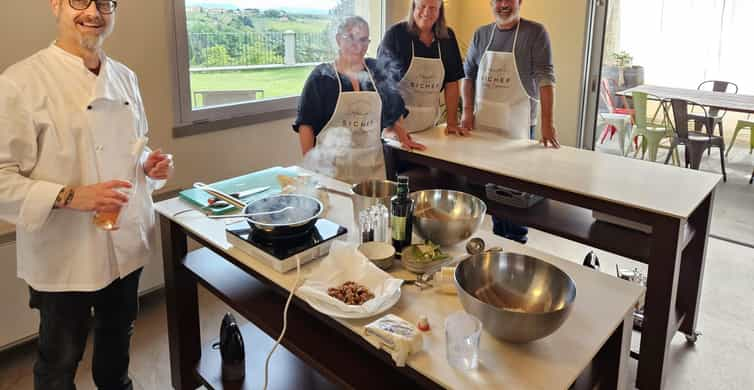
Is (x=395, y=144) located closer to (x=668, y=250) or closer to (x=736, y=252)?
(x=668, y=250)

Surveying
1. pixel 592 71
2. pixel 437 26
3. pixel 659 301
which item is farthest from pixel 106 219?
pixel 592 71

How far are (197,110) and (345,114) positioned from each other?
35.6 inches

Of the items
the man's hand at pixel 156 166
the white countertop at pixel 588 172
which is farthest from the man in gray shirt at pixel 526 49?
the man's hand at pixel 156 166

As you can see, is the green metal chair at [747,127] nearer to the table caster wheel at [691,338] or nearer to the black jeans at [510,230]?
the black jeans at [510,230]

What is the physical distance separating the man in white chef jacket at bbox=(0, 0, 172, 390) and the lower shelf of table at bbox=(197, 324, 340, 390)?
338 millimetres

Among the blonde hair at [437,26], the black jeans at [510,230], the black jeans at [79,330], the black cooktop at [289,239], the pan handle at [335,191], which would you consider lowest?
the black jeans at [510,230]

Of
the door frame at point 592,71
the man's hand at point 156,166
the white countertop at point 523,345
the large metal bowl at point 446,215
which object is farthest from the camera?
the door frame at point 592,71

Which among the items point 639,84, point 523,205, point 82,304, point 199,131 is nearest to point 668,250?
point 523,205

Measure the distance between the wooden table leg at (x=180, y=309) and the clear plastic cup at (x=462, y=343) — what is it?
1.07 meters

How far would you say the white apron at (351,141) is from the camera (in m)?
2.18

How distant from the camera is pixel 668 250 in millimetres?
1806

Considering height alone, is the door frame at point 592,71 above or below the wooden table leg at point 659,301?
above

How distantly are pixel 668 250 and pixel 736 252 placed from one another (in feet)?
6.49

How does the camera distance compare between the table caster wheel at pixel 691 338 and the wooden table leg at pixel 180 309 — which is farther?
the table caster wheel at pixel 691 338
